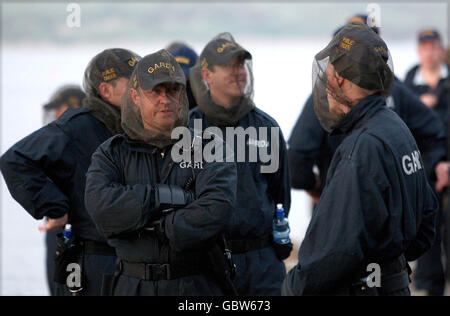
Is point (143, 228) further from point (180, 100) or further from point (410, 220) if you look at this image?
point (410, 220)

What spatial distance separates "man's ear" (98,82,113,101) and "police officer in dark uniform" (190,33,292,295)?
0.52 m

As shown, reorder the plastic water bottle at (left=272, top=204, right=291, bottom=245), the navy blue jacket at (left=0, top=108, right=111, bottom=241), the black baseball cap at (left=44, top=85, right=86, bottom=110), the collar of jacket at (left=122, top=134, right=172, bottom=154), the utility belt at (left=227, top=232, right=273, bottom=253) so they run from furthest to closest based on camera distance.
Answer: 1. the black baseball cap at (left=44, top=85, right=86, bottom=110)
2. the plastic water bottle at (left=272, top=204, right=291, bottom=245)
3. the utility belt at (left=227, top=232, right=273, bottom=253)
4. the navy blue jacket at (left=0, top=108, right=111, bottom=241)
5. the collar of jacket at (left=122, top=134, right=172, bottom=154)

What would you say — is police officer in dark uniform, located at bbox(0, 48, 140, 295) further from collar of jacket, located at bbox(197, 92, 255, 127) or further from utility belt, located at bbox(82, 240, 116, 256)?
collar of jacket, located at bbox(197, 92, 255, 127)

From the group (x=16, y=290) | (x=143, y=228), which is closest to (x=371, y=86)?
(x=143, y=228)

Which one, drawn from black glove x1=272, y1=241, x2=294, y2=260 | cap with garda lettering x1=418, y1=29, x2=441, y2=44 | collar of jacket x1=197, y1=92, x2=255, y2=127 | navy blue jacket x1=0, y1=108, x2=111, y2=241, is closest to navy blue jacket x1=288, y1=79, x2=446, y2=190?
collar of jacket x1=197, y1=92, x2=255, y2=127

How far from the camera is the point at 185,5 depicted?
29.9 meters

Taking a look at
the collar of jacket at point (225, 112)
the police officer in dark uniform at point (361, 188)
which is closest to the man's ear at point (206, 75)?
the collar of jacket at point (225, 112)

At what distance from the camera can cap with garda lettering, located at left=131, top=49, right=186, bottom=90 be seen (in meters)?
3.57

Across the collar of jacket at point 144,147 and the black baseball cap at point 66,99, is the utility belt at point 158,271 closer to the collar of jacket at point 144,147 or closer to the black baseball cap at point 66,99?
the collar of jacket at point 144,147

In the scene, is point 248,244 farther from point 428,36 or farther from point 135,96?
point 428,36

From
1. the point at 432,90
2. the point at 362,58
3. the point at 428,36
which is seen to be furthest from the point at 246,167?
the point at 428,36

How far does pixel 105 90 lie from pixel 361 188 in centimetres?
196

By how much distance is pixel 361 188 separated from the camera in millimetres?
3223

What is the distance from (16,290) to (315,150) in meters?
3.16
